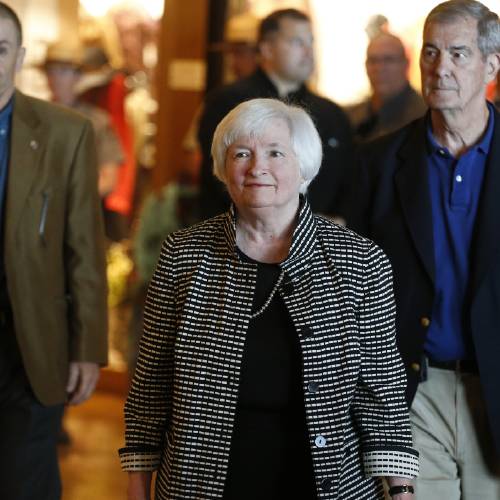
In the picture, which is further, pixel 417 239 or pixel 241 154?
pixel 417 239

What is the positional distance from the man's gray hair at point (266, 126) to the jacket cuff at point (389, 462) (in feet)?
2.32

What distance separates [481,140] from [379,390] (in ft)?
2.78

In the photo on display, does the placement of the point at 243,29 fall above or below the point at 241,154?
above

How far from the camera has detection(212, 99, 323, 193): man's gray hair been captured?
2727 millimetres

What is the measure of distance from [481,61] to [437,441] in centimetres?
110

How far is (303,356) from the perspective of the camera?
266cm

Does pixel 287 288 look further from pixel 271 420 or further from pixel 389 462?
pixel 389 462

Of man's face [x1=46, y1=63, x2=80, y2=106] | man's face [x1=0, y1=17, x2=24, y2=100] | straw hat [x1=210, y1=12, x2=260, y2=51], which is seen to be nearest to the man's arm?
man's face [x1=0, y1=17, x2=24, y2=100]

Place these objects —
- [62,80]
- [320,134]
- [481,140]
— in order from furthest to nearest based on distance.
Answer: [62,80] → [320,134] → [481,140]

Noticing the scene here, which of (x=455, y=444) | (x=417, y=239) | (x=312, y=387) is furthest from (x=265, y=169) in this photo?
(x=455, y=444)

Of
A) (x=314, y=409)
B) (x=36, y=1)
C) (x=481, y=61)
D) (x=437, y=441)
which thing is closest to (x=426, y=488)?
(x=437, y=441)

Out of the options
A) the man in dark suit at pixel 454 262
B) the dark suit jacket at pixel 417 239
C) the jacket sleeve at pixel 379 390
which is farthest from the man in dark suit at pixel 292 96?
the jacket sleeve at pixel 379 390

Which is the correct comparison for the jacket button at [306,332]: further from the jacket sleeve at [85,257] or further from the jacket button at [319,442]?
the jacket sleeve at [85,257]

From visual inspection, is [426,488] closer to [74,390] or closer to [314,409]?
[314,409]
